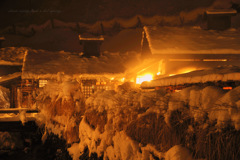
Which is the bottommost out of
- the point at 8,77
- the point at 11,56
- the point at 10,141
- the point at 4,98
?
the point at 10,141

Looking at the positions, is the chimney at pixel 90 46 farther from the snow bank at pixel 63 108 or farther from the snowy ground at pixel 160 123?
the snowy ground at pixel 160 123

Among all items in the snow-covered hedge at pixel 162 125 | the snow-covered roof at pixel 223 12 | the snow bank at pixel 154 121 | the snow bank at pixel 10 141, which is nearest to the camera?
the snow-covered hedge at pixel 162 125

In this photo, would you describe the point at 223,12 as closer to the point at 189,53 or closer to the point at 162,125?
the point at 189,53

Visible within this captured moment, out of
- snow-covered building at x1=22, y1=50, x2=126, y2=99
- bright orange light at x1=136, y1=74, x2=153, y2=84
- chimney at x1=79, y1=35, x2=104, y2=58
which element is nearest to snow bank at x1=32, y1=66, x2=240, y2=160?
bright orange light at x1=136, y1=74, x2=153, y2=84

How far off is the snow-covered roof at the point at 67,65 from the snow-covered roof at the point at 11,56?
4.02 ft

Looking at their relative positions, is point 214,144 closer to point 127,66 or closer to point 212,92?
point 212,92

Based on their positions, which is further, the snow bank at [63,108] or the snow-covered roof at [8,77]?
the snow-covered roof at [8,77]

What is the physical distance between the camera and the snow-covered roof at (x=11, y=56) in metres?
17.7

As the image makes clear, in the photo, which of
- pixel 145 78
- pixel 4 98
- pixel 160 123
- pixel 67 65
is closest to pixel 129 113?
pixel 160 123

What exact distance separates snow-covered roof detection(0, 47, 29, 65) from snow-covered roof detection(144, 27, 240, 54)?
33.8ft

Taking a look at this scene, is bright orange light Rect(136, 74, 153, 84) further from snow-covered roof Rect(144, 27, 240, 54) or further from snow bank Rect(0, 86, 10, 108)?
snow bank Rect(0, 86, 10, 108)

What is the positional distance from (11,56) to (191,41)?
13731 millimetres

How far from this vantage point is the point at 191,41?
44.4 ft

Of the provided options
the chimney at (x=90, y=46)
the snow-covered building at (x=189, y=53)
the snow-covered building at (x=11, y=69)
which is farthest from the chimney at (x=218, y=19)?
the snow-covered building at (x=11, y=69)
